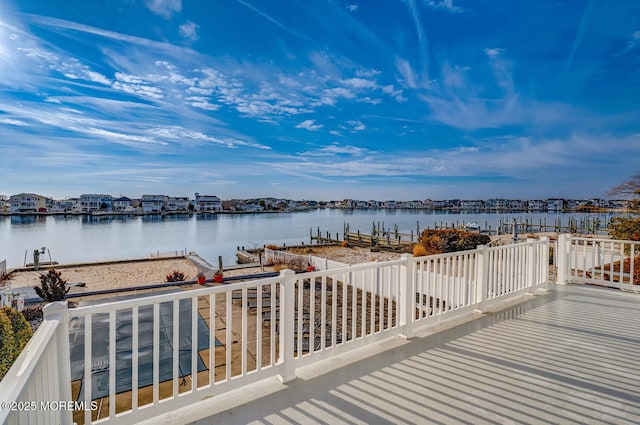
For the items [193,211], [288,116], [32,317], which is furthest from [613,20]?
[193,211]

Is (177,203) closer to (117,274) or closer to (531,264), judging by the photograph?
(117,274)

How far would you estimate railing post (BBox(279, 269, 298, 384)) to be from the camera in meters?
2.53

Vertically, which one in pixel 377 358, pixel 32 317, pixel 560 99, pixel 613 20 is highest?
pixel 613 20

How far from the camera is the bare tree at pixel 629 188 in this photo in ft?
28.0

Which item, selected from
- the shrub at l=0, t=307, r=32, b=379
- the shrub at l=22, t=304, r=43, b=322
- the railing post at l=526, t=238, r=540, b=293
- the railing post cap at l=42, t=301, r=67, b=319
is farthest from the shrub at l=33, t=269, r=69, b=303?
the railing post at l=526, t=238, r=540, b=293

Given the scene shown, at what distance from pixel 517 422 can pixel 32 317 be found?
32.0ft

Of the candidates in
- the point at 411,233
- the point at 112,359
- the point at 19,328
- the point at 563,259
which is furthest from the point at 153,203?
the point at 112,359

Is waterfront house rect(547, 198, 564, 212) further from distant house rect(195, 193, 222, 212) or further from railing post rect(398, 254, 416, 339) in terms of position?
railing post rect(398, 254, 416, 339)

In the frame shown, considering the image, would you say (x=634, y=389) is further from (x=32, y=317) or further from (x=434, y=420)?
(x=32, y=317)

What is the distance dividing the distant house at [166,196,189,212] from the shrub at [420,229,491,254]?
76.8 m

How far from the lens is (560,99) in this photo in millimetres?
11648

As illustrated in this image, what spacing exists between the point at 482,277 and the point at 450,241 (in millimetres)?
9248

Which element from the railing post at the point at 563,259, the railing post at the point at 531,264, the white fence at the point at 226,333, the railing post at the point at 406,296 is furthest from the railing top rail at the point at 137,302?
the railing post at the point at 563,259

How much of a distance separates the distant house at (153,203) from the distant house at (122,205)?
294 cm
